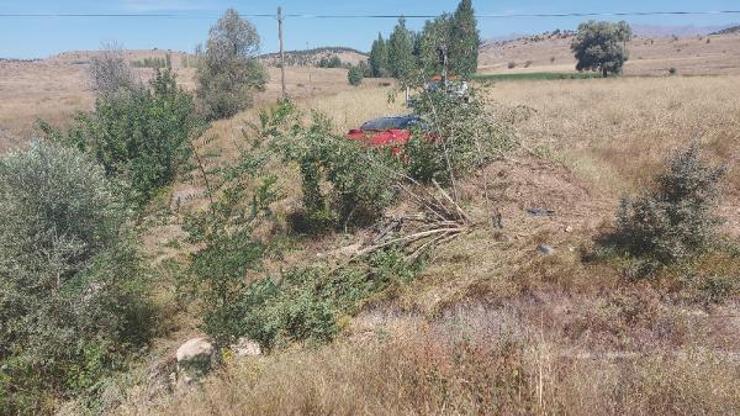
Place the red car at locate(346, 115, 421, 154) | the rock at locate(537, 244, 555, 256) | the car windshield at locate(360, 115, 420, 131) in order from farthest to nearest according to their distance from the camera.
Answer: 1. the car windshield at locate(360, 115, 420, 131)
2. the red car at locate(346, 115, 421, 154)
3. the rock at locate(537, 244, 555, 256)

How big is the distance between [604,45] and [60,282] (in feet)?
162

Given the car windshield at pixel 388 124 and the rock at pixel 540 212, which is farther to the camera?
the car windshield at pixel 388 124

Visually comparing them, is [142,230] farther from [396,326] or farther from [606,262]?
[606,262]

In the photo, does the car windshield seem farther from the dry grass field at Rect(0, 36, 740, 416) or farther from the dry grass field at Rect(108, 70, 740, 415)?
the dry grass field at Rect(108, 70, 740, 415)

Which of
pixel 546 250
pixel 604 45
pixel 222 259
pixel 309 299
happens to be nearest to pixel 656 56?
pixel 604 45

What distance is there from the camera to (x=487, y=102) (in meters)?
9.94

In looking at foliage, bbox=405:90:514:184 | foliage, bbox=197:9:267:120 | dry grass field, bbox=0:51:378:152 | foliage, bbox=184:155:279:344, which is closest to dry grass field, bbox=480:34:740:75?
dry grass field, bbox=0:51:378:152

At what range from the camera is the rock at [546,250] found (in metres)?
7.07

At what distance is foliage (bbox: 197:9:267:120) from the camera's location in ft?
84.4

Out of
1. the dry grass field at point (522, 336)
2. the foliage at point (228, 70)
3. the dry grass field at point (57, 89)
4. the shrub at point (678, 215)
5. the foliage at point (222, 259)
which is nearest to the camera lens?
the dry grass field at point (522, 336)

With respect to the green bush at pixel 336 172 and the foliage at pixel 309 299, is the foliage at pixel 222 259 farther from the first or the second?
the green bush at pixel 336 172

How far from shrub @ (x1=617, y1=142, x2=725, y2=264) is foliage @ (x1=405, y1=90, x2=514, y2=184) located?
134 inches

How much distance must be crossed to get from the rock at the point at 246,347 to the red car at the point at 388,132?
5297 millimetres

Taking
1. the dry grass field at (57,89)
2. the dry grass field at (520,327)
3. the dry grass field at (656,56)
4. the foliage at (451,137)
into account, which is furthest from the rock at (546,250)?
the dry grass field at (656,56)
